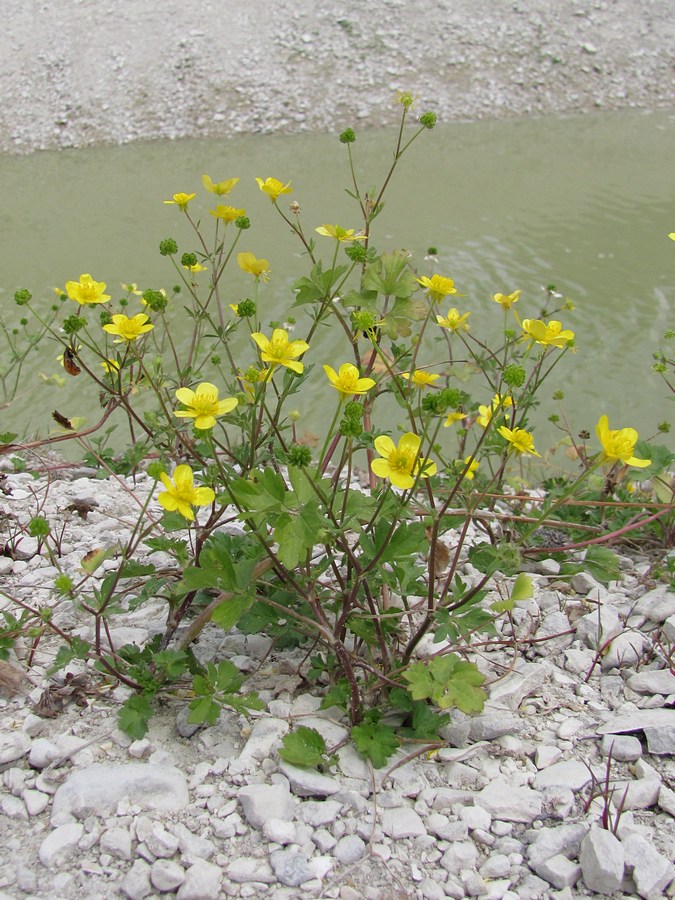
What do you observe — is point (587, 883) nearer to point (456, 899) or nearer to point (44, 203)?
point (456, 899)

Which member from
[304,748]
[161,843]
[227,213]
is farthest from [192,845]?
[227,213]

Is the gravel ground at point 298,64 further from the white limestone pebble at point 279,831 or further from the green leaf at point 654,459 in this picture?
the white limestone pebble at point 279,831

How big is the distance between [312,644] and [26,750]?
722 mm

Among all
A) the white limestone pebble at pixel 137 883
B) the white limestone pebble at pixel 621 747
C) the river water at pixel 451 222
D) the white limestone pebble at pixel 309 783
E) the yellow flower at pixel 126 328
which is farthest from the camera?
the river water at pixel 451 222

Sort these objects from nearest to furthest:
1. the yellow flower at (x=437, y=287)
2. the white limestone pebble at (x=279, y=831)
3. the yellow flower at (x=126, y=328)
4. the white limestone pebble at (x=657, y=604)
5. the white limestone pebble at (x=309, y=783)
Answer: the white limestone pebble at (x=279, y=831)
the white limestone pebble at (x=309, y=783)
the yellow flower at (x=126, y=328)
the yellow flower at (x=437, y=287)
the white limestone pebble at (x=657, y=604)

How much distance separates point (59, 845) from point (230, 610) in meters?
0.52

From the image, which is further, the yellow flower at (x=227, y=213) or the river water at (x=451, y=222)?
the river water at (x=451, y=222)

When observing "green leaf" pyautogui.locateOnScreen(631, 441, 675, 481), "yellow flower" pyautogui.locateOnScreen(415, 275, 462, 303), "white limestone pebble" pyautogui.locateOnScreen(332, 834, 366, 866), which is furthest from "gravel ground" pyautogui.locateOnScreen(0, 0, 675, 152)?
"white limestone pebble" pyautogui.locateOnScreen(332, 834, 366, 866)

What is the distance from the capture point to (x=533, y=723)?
5.98 feet

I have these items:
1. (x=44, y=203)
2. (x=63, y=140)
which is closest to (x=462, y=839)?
(x=44, y=203)

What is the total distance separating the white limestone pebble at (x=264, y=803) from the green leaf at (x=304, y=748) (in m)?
0.07

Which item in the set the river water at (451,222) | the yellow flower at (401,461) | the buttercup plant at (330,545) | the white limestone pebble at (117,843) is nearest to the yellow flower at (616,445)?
the buttercup plant at (330,545)

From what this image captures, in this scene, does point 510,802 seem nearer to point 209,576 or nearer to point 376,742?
point 376,742

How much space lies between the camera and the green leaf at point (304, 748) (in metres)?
1.61
